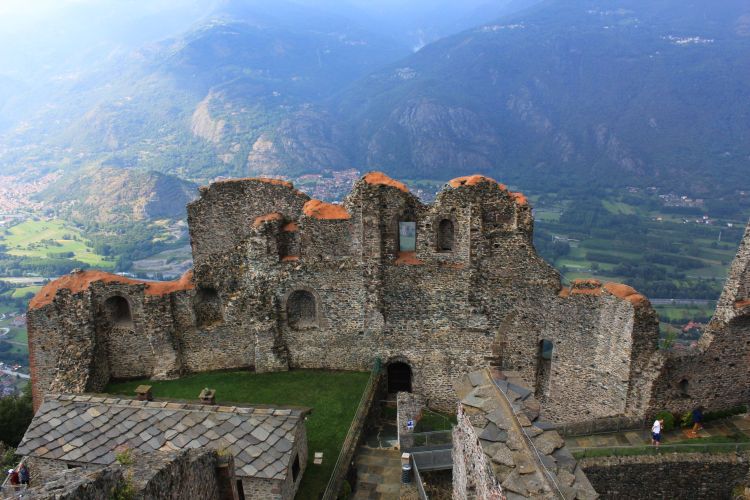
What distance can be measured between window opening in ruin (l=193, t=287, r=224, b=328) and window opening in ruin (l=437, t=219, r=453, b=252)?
33.5 ft

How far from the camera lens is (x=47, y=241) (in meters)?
111

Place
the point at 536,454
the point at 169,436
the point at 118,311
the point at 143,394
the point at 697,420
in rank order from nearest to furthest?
1. the point at 536,454
2. the point at 169,436
3. the point at 143,394
4. the point at 697,420
5. the point at 118,311

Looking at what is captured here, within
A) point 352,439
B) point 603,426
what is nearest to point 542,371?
point 603,426

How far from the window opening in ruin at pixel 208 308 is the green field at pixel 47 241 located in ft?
253

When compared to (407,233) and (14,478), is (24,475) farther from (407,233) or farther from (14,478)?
(407,233)

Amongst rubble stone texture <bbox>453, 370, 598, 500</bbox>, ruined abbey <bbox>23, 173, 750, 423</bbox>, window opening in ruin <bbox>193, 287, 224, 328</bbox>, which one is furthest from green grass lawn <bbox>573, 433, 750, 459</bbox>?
window opening in ruin <bbox>193, 287, 224, 328</bbox>

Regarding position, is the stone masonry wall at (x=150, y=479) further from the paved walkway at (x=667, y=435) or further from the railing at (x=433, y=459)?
the paved walkway at (x=667, y=435)

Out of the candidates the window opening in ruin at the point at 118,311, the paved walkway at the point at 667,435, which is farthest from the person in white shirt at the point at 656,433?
the window opening in ruin at the point at 118,311

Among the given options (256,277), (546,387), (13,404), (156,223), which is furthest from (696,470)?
(156,223)

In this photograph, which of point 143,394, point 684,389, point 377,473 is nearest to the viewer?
point 143,394

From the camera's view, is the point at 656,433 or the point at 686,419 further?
the point at 686,419

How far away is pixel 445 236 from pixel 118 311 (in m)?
14.7

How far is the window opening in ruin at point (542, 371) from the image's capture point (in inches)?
881

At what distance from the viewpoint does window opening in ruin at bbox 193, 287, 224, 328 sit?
2402cm
